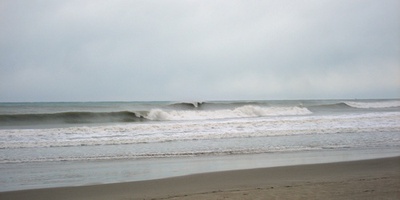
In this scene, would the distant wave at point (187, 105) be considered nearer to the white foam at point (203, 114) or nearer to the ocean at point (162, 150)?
the white foam at point (203, 114)

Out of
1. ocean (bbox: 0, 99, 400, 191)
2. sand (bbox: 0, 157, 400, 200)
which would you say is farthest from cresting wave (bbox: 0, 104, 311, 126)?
sand (bbox: 0, 157, 400, 200)

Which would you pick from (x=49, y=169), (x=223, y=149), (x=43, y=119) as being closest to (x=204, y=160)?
(x=223, y=149)

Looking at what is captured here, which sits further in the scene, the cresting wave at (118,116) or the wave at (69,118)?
the cresting wave at (118,116)

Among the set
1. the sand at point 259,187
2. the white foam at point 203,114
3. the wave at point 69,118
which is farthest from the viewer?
the white foam at point 203,114

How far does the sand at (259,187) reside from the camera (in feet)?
22.6

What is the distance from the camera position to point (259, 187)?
7.69 meters

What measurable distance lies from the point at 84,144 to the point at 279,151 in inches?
285

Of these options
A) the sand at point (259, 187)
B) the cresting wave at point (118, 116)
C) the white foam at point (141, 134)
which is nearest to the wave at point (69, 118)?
the cresting wave at point (118, 116)

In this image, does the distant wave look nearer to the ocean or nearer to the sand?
the ocean

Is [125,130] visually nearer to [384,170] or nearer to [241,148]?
[241,148]

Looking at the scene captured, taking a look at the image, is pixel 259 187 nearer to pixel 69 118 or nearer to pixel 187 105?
pixel 69 118

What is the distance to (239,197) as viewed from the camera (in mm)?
6676

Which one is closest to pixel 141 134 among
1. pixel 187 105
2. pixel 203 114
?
pixel 203 114

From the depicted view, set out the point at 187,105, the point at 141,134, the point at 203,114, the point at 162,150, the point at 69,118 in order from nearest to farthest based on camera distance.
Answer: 1. the point at 162,150
2. the point at 141,134
3. the point at 69,118
4. the point at 203,114
5. the point at 187,105
